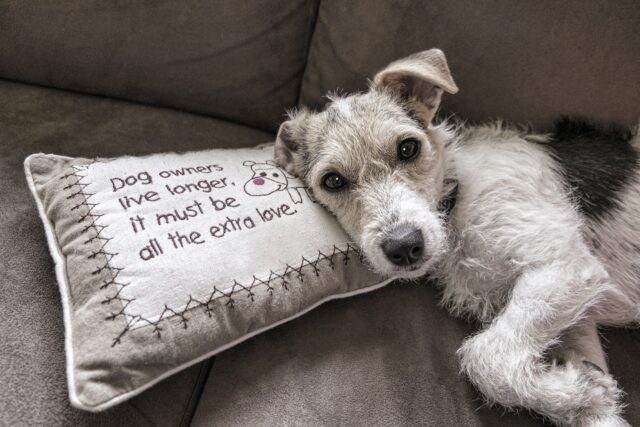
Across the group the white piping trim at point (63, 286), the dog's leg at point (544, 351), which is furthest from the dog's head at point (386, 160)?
the white piping trim at point (63, 286)

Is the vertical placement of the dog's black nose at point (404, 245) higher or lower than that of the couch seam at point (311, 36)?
lower

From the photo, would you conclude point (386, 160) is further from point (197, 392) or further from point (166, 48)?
point (166, 48)

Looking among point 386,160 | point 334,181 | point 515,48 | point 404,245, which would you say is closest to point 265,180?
point 334,181

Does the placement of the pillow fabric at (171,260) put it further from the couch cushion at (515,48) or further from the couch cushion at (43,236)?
the couch cushion at (515,48)

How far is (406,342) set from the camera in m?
1.66

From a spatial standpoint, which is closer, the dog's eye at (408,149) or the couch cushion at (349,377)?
the couch cushion at (349,377)

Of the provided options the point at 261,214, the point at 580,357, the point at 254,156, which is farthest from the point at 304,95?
the point at 580,357

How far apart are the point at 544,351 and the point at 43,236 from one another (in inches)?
78.9

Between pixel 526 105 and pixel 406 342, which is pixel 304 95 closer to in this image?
pixel 526 105

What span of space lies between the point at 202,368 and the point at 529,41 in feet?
6.13

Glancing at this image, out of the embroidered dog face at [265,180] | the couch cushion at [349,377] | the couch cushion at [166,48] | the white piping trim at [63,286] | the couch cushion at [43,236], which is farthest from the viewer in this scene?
the couch cushion at [166,48]

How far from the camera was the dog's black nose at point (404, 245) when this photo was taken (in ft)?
5.03

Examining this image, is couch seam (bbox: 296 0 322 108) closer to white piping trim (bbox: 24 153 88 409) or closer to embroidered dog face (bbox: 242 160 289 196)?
embroidered dog face (bbox: 242 160 289 196)

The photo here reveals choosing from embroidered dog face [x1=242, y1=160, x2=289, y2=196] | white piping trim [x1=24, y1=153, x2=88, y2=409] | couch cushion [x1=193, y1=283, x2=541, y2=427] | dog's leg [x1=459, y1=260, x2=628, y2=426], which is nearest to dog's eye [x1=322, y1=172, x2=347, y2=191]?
embroidered dog face [x1=242, y1=160, x2=289, y2=196]
